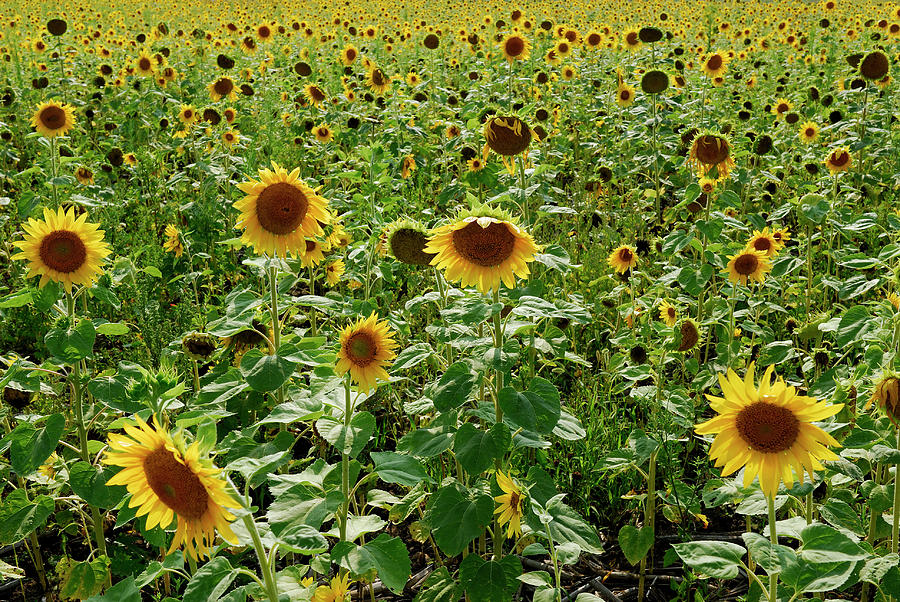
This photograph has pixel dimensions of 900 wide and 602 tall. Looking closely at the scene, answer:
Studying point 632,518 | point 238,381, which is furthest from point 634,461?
point 238,381

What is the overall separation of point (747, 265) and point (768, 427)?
1786 millimetres

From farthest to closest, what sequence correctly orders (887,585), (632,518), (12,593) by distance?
(632,518), (12,593), (887,585)

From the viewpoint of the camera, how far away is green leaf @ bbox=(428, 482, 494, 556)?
1.81m

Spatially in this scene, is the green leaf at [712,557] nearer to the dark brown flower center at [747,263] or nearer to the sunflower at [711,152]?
the dark brown flower center at [747,263]

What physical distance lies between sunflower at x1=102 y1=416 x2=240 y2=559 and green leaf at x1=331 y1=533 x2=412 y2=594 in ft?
1.33

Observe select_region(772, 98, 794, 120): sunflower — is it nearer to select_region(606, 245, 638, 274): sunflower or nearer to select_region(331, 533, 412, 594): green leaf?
select_region(606, 245, 638, 274): sunflower

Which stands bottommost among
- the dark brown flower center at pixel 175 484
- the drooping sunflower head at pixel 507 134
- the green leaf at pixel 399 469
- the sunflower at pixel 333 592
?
the dark brown flower center at pixel 175 484

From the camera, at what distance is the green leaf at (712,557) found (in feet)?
4.78

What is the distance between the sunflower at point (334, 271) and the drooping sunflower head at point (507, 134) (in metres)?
1.29

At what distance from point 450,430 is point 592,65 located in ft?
26.7

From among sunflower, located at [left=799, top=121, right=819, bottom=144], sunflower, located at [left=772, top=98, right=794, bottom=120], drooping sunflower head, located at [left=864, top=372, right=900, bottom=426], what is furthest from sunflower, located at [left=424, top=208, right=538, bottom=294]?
sunflower, located at [left=772, top=98, right=794, bottom=120]

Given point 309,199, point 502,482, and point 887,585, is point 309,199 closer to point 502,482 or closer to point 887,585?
point 502,482

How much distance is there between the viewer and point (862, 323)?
201cm

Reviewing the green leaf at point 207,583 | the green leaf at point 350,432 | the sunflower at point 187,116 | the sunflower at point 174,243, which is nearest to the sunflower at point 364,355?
the green leaf at point 350,432
